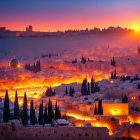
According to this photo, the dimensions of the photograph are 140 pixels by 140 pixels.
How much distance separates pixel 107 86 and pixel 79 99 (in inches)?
249

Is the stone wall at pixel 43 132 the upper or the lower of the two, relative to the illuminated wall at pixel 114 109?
lower

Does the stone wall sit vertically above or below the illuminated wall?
below

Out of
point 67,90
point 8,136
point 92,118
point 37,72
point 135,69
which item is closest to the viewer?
point 8,136

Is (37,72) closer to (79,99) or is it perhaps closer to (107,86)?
(107,86)

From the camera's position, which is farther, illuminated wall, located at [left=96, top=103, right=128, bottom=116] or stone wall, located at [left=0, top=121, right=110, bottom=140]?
illuminated wall, located at [left=96, top=103, right=128, bottom=116]

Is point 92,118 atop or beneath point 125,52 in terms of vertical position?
beneath

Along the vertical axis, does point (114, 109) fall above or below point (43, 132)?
above

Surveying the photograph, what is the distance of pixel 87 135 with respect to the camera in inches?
1166

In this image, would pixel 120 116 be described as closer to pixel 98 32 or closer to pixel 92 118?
pixel 92 118

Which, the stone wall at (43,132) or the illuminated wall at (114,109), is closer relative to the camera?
the stone wall at (43,132)

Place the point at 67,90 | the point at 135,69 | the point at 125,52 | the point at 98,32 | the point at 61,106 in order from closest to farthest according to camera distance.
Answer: the point at 61,106, the point at 67,90, the point at 135,69, the point at 125,52, the point at 98,32

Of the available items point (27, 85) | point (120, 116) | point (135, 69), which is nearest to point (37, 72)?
point (27, 85)

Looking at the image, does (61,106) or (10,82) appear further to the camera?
(10,82)

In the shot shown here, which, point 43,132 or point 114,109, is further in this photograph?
point 114,109
